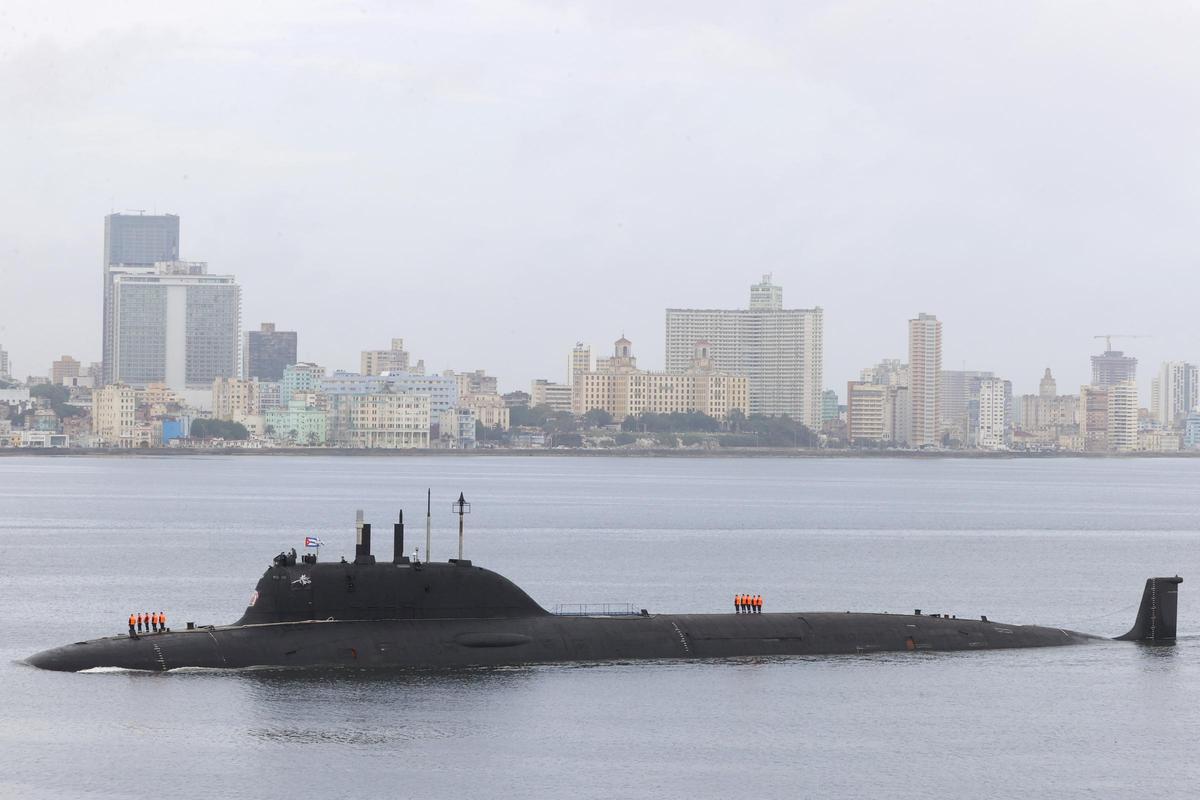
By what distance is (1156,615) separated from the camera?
169ft

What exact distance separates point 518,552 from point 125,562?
62.6ft

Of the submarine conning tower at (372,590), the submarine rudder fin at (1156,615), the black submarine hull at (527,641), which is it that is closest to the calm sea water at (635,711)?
the black submarine hull at (527,641)

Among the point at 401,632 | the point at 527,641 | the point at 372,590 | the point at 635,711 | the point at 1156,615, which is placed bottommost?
the point at 635,711

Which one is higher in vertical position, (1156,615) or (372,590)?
(372,590)

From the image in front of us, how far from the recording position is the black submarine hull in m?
40.6

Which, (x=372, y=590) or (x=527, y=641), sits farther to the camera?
(x=527, y=641)

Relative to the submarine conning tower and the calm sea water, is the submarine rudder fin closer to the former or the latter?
the calm sea water

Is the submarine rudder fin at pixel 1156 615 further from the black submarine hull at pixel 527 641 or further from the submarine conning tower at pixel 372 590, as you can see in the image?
the submarine conning tower at pixel 372 590

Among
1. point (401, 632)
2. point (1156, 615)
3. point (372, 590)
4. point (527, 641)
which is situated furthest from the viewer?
point (1156, 615)

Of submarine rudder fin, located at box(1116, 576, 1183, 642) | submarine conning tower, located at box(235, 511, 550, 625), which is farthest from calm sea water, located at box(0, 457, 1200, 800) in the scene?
submarine conning tower, located at box(235, 511, 550, 625)

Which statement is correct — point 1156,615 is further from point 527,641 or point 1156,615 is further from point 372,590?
point 372,590

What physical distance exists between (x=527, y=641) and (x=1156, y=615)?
19522 mm

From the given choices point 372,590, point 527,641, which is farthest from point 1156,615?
point 372,590

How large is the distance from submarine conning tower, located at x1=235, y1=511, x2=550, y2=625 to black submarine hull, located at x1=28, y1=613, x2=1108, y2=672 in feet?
0.97
